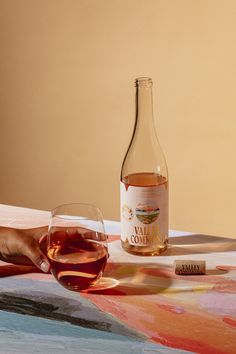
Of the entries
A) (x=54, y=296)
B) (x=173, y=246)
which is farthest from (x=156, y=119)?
(x=54, y=296)

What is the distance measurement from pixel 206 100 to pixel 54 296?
1.40m

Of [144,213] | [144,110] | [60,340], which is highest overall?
[144,110]

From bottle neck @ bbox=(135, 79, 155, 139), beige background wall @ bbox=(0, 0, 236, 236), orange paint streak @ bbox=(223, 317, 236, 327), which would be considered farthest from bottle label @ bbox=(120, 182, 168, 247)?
beige background wall @ bbox=(0, 0, 236, 236)

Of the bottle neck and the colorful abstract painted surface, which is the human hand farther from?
the bottle neck

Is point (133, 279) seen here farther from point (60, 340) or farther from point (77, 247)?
point (60, 340)

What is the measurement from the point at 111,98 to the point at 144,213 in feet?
4.51

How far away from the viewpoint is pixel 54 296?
897mm

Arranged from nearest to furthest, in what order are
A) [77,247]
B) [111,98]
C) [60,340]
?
[60,340] → [77,247] → [111,98]

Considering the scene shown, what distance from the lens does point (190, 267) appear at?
3.19ft

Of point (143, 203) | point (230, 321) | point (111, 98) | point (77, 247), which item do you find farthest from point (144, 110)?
point (111, 98)

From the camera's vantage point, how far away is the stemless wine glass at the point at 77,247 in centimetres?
Result: 91

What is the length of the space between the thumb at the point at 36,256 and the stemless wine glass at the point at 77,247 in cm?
4

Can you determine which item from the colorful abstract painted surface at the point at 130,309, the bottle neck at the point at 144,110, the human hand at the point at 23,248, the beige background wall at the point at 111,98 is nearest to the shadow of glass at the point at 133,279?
the colorful abstract painted surface at the point at 130,309

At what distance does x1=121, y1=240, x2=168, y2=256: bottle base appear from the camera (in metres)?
1.04
